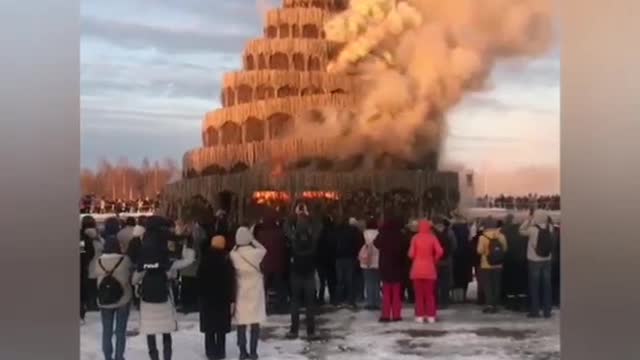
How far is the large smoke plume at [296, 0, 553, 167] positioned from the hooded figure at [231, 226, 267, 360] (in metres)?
1.10

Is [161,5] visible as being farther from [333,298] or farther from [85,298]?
[333,298]

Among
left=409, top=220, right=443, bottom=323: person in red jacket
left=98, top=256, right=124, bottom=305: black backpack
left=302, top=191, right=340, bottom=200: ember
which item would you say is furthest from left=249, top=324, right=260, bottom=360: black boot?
left=409, top=220, right=443, bottom=323: person in red jacket

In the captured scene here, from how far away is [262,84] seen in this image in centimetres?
859

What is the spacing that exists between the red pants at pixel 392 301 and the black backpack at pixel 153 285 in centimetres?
231

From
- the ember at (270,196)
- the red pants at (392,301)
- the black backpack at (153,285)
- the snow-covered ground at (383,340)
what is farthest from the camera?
the red pants at (392,301)

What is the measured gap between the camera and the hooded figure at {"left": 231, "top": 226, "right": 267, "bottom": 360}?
8.20 m

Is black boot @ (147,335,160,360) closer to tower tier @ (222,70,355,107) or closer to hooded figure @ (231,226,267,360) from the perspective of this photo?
hooded figure @ (231,226,267,360)

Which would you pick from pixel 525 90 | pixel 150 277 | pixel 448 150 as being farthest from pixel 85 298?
pixel 525 90

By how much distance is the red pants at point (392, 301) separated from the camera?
9.34 m

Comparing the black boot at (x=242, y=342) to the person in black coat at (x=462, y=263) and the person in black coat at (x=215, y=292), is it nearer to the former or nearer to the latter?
the person in black coat at (x=215, y=292)

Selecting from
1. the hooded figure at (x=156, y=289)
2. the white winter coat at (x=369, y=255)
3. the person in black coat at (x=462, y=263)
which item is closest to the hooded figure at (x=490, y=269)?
the person in black coat at (x=462, y=263)

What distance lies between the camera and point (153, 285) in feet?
25.4

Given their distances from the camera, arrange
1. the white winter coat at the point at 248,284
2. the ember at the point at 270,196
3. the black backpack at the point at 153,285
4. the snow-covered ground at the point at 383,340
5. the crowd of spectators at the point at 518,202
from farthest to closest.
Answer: the crowd of spectators at the point at 518,202, the ember at the point at 270,196, the white winter coat at the point at 248,284, the snow-covered ground at the point at 383,340, the black backpack at the point at 153,285

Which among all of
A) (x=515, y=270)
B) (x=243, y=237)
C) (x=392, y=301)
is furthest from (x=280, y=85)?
(x=515, y=270)
